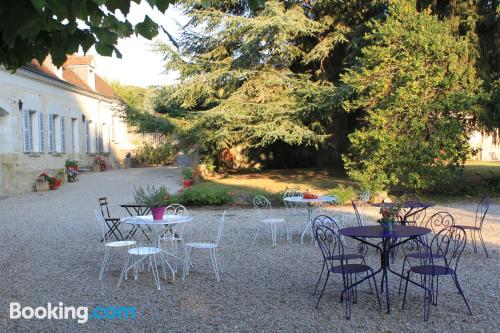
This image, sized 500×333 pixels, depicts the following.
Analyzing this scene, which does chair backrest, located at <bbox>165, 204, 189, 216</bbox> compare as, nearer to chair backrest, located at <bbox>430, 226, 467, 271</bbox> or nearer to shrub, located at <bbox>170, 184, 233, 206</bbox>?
shrub, located at <bbox>170, 184, 233, 206</bbox>

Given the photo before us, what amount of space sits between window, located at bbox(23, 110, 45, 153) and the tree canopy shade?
670 inches

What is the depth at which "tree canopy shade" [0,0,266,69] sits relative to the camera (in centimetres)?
272

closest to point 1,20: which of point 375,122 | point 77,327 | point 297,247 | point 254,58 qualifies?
point 77,327

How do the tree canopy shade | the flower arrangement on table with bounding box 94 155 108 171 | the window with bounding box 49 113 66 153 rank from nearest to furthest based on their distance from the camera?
the tree canopy shade → the window with bounding box 49 113 66 153 → the flower arrangement on table with bounding box 94 155 108 171

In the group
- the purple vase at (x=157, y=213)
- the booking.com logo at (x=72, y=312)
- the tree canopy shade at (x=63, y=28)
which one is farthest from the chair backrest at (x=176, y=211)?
the tree canopy shade at (x=63, y=28)

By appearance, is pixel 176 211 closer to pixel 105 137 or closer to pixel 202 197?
pixel 202 197

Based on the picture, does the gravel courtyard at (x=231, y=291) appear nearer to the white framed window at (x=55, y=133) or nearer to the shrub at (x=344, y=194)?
the shrub at (x=344, y=194)

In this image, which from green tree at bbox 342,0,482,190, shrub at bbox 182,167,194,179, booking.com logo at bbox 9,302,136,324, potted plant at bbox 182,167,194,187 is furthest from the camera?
shrub at bbox 182,167,194,179

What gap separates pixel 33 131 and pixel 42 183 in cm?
249

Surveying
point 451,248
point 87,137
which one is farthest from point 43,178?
point 451,248

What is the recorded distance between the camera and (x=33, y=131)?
20.2 m

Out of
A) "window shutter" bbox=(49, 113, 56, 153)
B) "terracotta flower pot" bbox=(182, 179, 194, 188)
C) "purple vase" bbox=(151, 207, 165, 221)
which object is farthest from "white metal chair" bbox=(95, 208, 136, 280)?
"window shutter" bbox=(49, 113, 56, 153)

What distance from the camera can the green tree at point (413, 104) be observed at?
13.5 meters

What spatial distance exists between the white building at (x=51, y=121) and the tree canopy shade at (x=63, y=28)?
11980 mm
